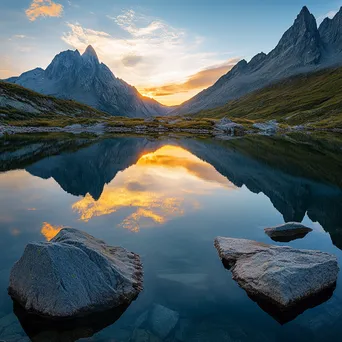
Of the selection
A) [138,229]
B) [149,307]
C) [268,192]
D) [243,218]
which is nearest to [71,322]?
[149,307]

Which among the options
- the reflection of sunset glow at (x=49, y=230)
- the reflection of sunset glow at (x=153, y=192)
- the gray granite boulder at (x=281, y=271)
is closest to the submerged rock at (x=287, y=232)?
the gray granite boulder at (x=281, y=271)

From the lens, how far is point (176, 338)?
44.6 ft

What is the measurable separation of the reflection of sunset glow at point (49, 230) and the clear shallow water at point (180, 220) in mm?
75

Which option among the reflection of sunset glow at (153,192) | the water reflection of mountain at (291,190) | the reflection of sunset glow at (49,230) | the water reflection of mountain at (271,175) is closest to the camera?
the reflection of sunset glow at (49,230)

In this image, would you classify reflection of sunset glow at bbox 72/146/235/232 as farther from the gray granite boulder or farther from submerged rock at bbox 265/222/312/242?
the gray granite boulder

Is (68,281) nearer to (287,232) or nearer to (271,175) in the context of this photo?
(287,232)

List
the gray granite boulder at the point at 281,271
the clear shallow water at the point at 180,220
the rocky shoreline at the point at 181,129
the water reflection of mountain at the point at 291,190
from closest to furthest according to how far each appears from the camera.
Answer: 1. the clear shallow water at the point at 180,220
2. the gray granite boulder at the point at 281,271
3. the water reflection of mountain at the point at 291,190
4. the rocky shoreline at the point at 181,129

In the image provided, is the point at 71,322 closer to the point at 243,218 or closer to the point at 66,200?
the point at 243,218

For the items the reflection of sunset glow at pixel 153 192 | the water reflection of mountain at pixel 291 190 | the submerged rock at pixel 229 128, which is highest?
the submerged rock at pixel 229 128

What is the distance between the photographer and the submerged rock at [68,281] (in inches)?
575

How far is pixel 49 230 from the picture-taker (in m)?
25.6

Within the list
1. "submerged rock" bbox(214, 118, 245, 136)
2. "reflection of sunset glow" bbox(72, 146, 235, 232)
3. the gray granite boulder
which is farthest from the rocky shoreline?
the gray granite boulder

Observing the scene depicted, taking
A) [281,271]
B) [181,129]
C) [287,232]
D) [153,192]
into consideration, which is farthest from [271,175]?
[181,129]

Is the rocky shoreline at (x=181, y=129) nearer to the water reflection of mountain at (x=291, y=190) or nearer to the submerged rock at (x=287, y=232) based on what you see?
the water reflection of mountain at (x=291, y=190)
